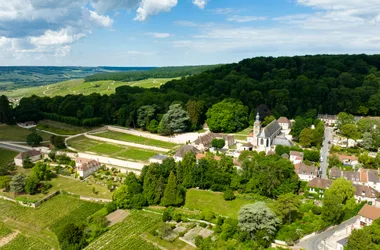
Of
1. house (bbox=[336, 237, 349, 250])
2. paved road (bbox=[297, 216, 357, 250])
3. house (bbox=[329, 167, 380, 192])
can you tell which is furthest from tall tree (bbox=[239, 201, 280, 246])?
house (bbox=[329, 167, 380, 192])

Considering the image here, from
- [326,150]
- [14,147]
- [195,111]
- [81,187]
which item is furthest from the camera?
[195,111]

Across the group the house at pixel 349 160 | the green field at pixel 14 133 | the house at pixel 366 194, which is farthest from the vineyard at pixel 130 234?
the green field at pixel 14 133

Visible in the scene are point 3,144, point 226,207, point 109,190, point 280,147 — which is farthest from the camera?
point 3,144

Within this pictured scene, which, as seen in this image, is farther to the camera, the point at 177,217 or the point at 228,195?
the point at 228,195

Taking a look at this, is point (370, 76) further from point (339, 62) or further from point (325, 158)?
point (325, 158)

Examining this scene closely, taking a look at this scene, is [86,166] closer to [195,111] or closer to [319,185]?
[195,111]

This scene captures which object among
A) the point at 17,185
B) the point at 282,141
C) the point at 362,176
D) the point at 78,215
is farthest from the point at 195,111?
the point at 17,185

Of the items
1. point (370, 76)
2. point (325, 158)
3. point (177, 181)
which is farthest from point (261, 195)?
point (370, 76)
